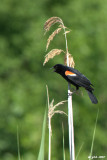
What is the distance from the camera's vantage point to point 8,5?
599 inches

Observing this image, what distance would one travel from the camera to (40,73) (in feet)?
39.9

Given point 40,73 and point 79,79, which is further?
point 40,73

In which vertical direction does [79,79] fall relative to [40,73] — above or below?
below

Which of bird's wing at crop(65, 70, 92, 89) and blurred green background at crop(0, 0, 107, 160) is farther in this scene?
blurred green background at crop(0, 0, 107, 160)

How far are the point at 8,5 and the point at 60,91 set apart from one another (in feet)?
18.8

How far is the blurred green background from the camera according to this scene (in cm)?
1003

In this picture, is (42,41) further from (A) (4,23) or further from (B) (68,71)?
(B) (68,71)

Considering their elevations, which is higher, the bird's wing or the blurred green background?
the blurred green background

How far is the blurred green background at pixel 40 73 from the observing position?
395 inches

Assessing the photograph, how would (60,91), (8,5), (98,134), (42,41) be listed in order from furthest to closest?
(8,5), (42,41), (60,91), (98,134)

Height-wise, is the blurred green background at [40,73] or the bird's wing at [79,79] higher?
the blurred green background at [40,73]

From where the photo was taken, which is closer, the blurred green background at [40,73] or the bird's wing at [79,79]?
the bird's wing at [79,79]

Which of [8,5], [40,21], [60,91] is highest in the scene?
[8,5]

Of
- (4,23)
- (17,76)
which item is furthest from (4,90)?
(4,23)
